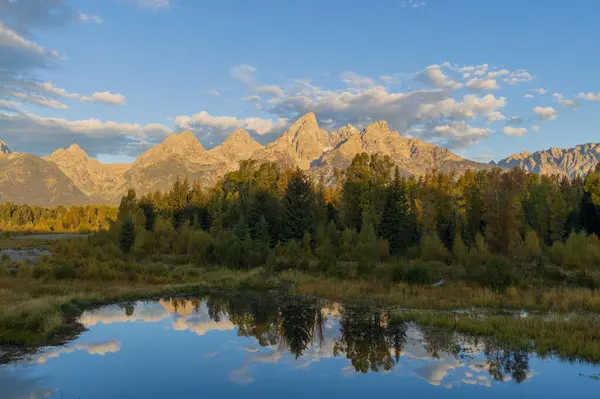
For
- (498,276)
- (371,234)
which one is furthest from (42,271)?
(498,276)

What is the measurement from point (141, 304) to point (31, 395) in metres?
17.3

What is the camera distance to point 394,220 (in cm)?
6406

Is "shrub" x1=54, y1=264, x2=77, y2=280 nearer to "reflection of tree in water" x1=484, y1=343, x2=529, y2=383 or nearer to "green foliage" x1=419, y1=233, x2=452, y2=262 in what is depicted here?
"reflection of tree in water" x1=484, y1=343, x2=529, y2=383

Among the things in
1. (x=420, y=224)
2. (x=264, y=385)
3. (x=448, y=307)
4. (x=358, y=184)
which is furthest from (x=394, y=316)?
(x=358, y=184)

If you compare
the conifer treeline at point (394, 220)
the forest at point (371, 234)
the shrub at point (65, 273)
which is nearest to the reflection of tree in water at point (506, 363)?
the forest at point (371, 234)

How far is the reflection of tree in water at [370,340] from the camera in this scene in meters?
17.8

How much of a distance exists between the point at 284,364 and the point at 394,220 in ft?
160

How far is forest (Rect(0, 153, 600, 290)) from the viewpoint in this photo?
40.0m

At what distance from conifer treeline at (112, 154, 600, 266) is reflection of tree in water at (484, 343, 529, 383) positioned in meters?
24.7

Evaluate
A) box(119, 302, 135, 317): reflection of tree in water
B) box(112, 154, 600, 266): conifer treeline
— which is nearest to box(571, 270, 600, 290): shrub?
box(112, 154, 600, 266): conifer treeline

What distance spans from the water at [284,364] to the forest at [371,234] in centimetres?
Answer: 1428

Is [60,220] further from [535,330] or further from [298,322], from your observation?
[535,330]

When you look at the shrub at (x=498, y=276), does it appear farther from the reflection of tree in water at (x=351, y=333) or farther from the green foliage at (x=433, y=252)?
the green foliage at (x=433, y=252)

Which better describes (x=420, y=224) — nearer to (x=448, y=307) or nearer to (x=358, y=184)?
(x=358, y=184)
